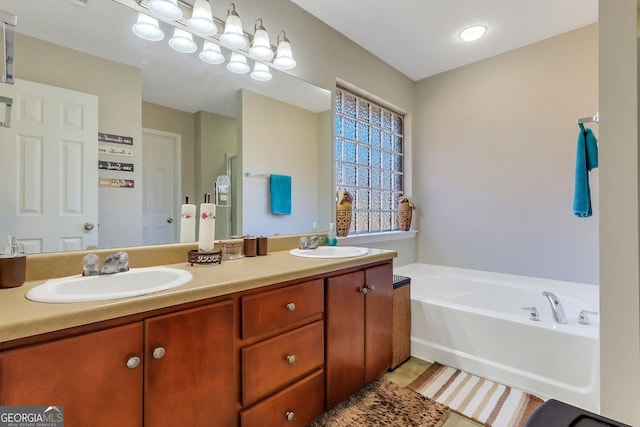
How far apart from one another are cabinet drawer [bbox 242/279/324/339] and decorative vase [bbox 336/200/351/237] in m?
1.01

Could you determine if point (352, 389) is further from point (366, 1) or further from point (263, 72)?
point (366, 1)

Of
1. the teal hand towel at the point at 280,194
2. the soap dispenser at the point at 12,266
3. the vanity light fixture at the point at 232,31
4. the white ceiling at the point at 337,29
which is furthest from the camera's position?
the teal hand towel at the point at 280,194

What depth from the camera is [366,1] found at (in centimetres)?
197

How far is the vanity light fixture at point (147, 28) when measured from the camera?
1323mm

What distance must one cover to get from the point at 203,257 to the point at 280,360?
0.56 metres

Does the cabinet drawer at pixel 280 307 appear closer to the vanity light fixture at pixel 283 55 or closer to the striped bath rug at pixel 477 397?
the striped bath rug at pixel 477 397

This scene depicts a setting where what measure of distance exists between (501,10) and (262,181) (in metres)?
2.02

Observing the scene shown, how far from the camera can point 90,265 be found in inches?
42.5

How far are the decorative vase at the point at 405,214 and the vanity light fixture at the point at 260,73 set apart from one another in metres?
1.81

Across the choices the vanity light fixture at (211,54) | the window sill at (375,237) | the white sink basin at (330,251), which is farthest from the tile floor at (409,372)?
the vanity light fixture at (211,54)

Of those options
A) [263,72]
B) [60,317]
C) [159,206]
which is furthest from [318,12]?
[60,317]

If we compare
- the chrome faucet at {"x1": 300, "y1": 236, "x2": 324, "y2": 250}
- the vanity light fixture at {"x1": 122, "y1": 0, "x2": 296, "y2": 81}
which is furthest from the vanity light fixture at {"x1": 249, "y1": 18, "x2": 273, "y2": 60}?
the chrome faucet at {"x1": 300, "y1": 236, "x2": 324, "y2": 250}

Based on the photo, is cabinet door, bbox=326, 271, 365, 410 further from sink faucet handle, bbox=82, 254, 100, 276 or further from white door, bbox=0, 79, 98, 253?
white door, bbox=0, 79, 98, 253

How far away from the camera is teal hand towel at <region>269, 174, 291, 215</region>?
193 centimetres
